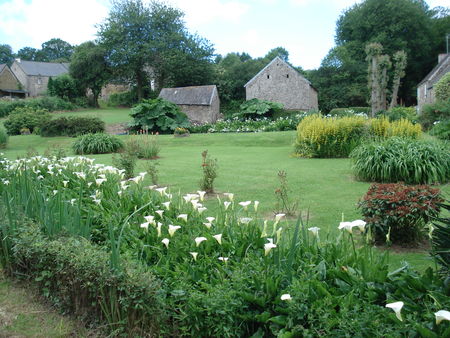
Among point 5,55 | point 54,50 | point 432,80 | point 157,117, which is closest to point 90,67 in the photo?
point 157,117

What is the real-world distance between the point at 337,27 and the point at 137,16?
97.4 feet

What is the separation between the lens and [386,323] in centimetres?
225

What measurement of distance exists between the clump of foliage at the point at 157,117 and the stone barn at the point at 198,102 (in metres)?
6.50

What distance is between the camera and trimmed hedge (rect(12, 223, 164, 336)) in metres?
2.70

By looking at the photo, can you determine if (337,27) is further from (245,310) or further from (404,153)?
(245,310)

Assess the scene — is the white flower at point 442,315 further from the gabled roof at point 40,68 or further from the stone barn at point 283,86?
the gabled roof at point 40,68

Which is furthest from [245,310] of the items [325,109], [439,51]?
[439,51]

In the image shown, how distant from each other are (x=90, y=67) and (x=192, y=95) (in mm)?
17723

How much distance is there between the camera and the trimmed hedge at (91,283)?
106 inches

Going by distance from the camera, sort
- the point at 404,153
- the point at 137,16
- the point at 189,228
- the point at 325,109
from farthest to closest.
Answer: the point at 137,16, the point at 325,109, the point at 404,153, the point at 189,228

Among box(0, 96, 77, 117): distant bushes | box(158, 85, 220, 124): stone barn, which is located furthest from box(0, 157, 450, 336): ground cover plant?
box(0, 96, 77, 117): distant bushes

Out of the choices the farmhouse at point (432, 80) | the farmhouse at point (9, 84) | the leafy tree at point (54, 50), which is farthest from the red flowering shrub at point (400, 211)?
the leafy tree at point (54, 50)

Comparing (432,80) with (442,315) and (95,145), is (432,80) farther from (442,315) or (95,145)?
(442,315)

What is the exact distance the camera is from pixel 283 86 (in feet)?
126
